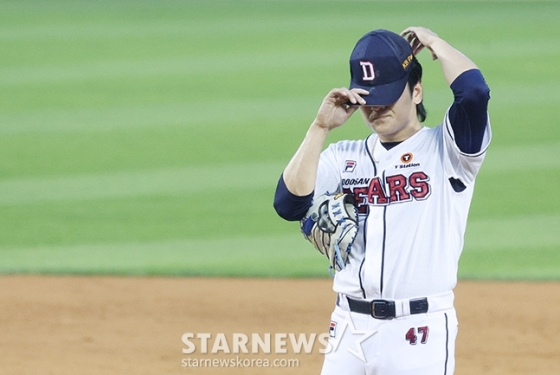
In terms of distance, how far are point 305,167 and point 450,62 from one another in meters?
0.60

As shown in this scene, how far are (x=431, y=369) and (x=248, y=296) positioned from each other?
12.5 feet

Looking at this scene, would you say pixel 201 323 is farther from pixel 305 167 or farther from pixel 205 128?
pixel 205 128

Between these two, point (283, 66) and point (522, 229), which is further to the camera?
point (283, 66)

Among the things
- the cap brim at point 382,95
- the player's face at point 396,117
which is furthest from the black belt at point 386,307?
the cap brim at point 382,95

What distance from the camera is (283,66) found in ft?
47.4

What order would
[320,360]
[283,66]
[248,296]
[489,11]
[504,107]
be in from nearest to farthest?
[320,360], [248,296], [504,107], [283,66], [489,11]

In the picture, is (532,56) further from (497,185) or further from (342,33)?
(497,185)

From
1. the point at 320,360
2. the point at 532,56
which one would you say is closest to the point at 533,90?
the point at 532,56

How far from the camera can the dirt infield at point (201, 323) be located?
548cm

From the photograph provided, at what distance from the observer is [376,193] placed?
3203 mm

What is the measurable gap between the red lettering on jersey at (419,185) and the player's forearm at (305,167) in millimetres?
335

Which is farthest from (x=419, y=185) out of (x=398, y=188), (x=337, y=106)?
(x=337, y=106)

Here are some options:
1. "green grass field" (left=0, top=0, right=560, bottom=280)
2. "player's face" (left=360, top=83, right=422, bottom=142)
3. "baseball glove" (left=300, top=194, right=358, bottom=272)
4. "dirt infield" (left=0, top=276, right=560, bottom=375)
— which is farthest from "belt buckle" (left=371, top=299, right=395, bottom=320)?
"green grass field" (left=0, top=0, right=560, bottom=280)

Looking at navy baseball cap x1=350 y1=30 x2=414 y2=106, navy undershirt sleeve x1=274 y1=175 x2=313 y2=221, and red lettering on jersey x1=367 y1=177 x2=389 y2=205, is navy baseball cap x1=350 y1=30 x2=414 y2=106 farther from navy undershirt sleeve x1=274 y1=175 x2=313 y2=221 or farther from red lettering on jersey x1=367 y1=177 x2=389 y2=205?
navy undershirt sleeve x1=274 y1=175 x2=313 y2=221
